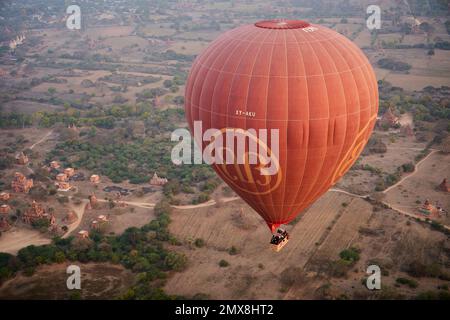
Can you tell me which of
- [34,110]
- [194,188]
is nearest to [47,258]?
[194,188]

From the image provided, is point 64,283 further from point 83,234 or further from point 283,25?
point 283,25

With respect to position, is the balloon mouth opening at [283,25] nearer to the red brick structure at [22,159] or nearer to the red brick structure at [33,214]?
the red brick structure at [33,214]

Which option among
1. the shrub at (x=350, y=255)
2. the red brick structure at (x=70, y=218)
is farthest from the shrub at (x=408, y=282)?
the red brick structure at (x=70, y=218)

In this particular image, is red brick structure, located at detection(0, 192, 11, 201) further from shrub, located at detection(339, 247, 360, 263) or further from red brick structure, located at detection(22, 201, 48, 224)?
shrub, located at detection(339, 247, 360, 263)

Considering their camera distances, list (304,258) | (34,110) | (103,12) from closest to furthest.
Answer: (304,258) → (34,110) → (103,12)

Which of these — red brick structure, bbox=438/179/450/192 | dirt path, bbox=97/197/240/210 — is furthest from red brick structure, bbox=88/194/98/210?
red brick structure, bbox=438/179/450/192

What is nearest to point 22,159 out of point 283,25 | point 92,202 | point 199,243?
point 92,202
